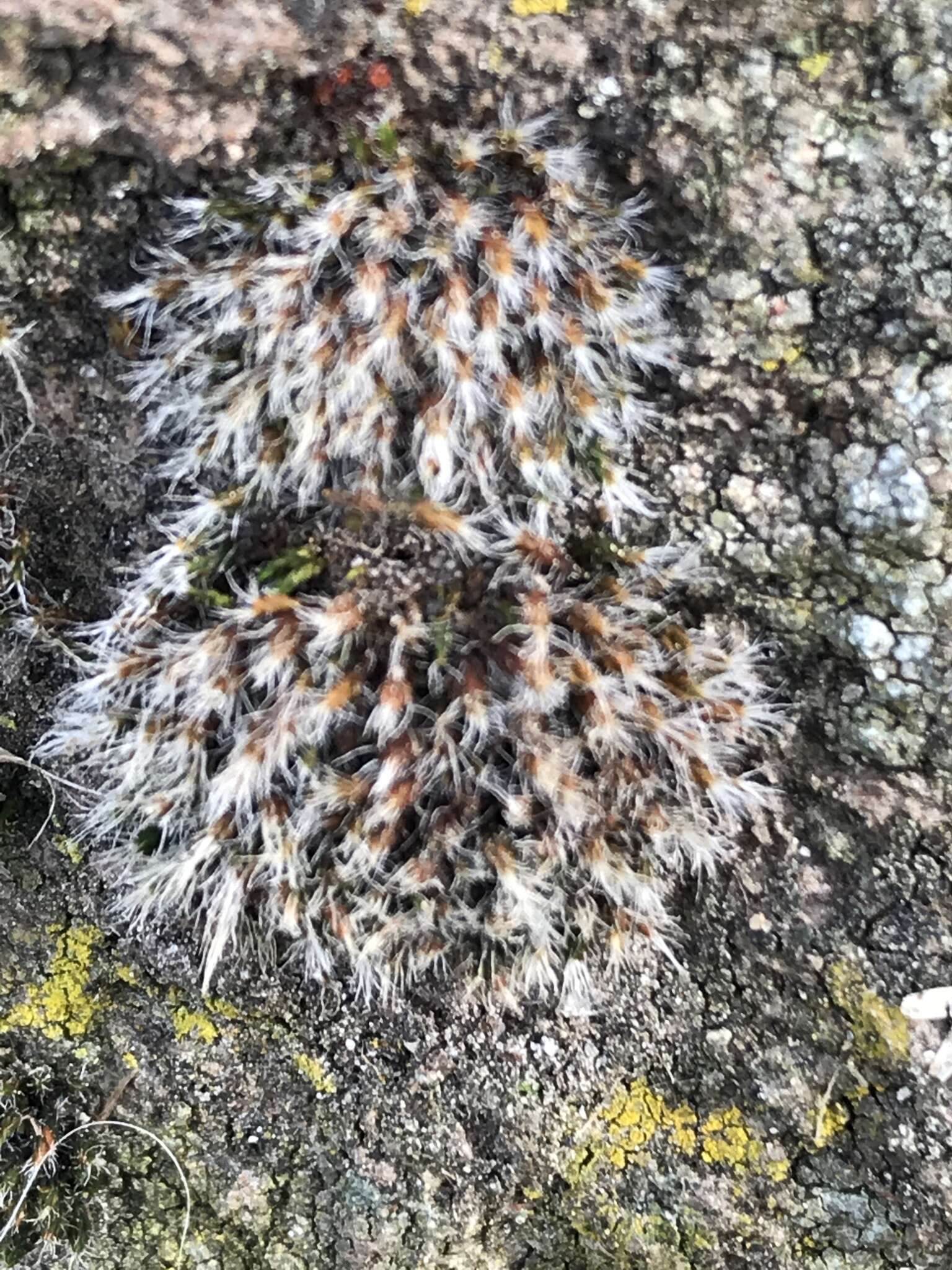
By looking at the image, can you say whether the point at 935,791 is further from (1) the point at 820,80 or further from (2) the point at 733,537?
(1) the point at 820,80

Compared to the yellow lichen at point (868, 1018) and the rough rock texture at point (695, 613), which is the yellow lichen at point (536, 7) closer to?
the rough rock texture at point (695, 613)

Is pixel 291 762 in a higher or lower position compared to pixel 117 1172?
higher

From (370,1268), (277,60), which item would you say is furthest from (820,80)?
(370,1268)

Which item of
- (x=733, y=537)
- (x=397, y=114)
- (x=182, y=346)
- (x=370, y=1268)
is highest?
(x=397, y=114)

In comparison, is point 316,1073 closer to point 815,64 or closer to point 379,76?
point 379,76

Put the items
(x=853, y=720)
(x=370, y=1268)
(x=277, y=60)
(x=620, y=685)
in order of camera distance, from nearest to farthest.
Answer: (x=277, y=60) → (x=620, y=685) → (x=853, y=720) → (x=370, y=1268)

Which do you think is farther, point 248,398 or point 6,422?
point 6,422
